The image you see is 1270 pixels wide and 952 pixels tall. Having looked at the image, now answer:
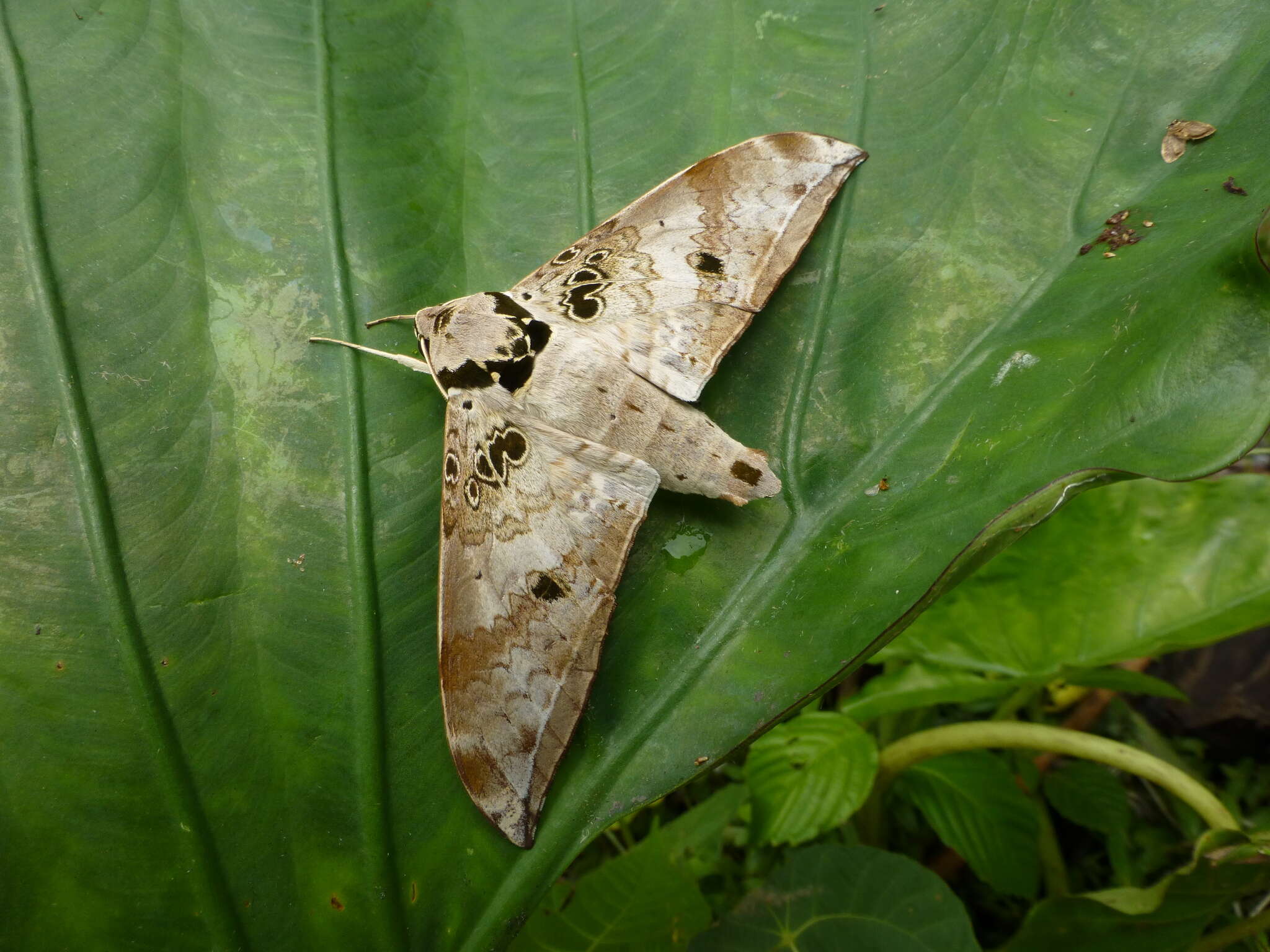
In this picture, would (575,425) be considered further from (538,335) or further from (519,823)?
(519,823)

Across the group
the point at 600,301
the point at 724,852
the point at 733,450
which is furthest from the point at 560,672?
the point at 724,852

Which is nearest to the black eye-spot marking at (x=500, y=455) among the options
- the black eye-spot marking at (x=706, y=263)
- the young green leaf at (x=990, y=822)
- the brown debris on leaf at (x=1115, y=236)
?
the black eye-spot marking at (x=706, y=263)

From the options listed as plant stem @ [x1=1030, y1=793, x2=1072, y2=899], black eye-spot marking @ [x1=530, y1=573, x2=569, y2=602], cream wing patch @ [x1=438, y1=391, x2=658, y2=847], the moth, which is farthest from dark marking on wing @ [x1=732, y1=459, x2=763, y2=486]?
plant stem @ [x1=1030, y1=793, x2=1072, y2=899]

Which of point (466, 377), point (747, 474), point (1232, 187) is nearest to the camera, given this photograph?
point (1232, 187)

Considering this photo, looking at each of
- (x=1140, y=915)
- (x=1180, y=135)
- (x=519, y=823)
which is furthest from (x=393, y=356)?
(x=1140, y=915)

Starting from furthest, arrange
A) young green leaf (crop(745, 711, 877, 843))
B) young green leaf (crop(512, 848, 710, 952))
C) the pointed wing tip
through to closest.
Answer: young green leaf (crop(745, 711, 877, 843)), young green leaf (crop(512, 848, 710, 952)), the pointed wing tip

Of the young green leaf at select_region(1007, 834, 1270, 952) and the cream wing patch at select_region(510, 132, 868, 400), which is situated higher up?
the cream wing patch at select_region(510, 132, 868, 400)

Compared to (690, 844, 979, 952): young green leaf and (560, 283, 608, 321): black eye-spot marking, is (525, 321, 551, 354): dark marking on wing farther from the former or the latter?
(690, 844, 979, 952): young green leaf
